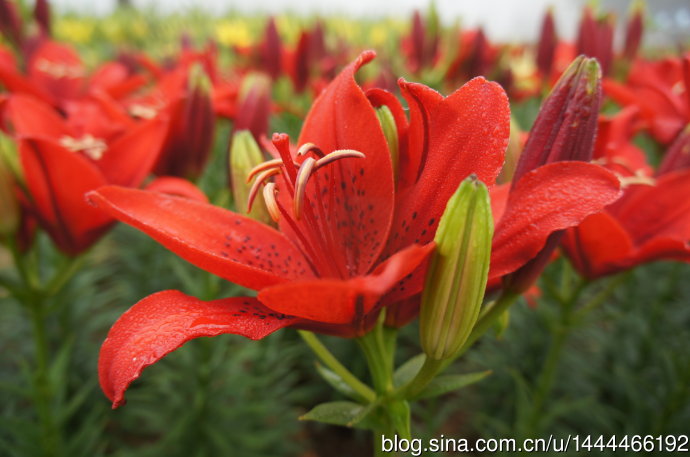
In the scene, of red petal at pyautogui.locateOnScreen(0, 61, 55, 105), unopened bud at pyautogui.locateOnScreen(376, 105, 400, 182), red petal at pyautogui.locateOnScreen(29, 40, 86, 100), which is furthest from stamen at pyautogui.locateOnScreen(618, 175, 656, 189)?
red petal at pyautogui.locateOnScreen(29, 40, 86, 100)

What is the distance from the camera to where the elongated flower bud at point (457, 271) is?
38 cm

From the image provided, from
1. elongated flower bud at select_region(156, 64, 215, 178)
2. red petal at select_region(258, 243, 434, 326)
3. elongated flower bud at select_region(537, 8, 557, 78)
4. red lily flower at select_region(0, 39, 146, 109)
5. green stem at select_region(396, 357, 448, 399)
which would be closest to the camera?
red petal at select_region(258, 243, 434, 326)

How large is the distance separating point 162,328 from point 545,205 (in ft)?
1.02

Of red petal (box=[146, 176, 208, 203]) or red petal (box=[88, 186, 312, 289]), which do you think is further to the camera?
red petal (box=[146, 176, 208, 203])

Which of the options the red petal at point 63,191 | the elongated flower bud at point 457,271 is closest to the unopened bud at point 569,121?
the elongated flower bud at point 457,271

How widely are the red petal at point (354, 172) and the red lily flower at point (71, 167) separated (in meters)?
0.23

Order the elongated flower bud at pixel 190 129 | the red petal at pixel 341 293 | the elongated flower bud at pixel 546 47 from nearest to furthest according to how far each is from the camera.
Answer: the red petal at pixel 341 293
the elongated flower bud at pixel 190 129
the elongated flower bud at pixel 546 47

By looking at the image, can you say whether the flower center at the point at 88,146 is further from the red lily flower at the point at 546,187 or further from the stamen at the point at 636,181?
the stamen at the point at 636,181

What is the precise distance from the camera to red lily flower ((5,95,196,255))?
2.29 ft

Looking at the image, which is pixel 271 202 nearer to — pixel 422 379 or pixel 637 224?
pixel 422 379

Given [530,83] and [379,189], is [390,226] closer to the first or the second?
[379,189]

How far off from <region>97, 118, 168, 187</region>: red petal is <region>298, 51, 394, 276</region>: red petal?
34 cm

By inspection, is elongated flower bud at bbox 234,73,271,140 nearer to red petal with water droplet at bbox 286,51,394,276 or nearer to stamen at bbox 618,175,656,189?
red petal with water droplet at bbox 286,51,394,276

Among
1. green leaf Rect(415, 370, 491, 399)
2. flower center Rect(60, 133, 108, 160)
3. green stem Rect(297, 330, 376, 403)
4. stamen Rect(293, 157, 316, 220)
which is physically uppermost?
stamen Rect(293, 157, 316, 220)
